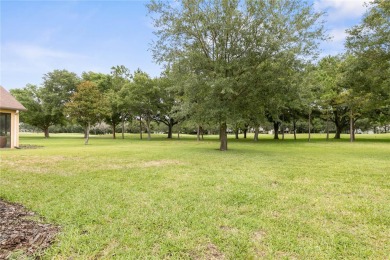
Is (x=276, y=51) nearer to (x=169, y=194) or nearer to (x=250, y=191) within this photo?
(x=250, y=191)

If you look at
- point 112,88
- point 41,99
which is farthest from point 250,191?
point 41,99

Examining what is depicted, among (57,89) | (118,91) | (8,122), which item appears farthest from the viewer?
(57,89)

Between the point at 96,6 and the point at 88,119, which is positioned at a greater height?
the point at 96,6

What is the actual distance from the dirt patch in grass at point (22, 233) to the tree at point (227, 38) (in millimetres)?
10200

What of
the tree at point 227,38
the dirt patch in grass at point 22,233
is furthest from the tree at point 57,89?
the dirt patch in grass at point 22,233

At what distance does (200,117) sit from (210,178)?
833 centimetres

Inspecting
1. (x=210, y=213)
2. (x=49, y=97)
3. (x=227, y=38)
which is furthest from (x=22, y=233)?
(x=49, y=97)

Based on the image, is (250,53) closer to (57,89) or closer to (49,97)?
(49,97)

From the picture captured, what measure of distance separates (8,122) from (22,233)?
17759 millimetres

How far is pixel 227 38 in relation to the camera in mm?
13969

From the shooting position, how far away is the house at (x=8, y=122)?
16973 millimetres

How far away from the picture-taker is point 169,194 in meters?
5.32

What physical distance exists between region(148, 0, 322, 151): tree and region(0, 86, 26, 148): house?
11180 millimetres

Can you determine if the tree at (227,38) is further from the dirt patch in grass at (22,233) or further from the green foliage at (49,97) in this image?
the green foliage at (49,97)
